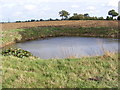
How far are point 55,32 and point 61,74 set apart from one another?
1995 centimetres

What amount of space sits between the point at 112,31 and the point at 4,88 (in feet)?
67.8

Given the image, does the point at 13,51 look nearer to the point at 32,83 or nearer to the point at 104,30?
the point at 32,83

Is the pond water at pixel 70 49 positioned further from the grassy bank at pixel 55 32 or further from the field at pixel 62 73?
the grassy bank at pixel 55 32

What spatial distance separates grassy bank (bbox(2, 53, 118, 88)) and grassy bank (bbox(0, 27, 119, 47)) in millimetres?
14271

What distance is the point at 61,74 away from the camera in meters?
5.00

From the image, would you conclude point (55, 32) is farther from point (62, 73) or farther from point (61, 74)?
point (61, 74)

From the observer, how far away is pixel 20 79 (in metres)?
4.60

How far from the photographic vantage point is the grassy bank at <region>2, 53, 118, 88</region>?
443cm

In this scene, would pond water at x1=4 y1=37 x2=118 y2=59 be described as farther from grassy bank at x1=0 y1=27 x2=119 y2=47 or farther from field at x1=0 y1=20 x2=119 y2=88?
grassy bank at x1=0 y1=27 x2=119 y2=47

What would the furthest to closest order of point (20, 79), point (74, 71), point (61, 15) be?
point (61, 15) → point (74, 71) → point (20, 79)

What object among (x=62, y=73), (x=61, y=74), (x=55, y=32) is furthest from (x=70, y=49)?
(x=55, y=32)

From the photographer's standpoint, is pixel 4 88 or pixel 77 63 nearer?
pixel 4 88

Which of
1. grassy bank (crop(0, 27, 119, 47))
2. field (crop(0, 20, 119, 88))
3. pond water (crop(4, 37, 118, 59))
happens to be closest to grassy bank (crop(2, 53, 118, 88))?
field (crop(0, 20, 119, 88))

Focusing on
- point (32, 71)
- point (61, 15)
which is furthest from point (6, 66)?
point (61, 15)
